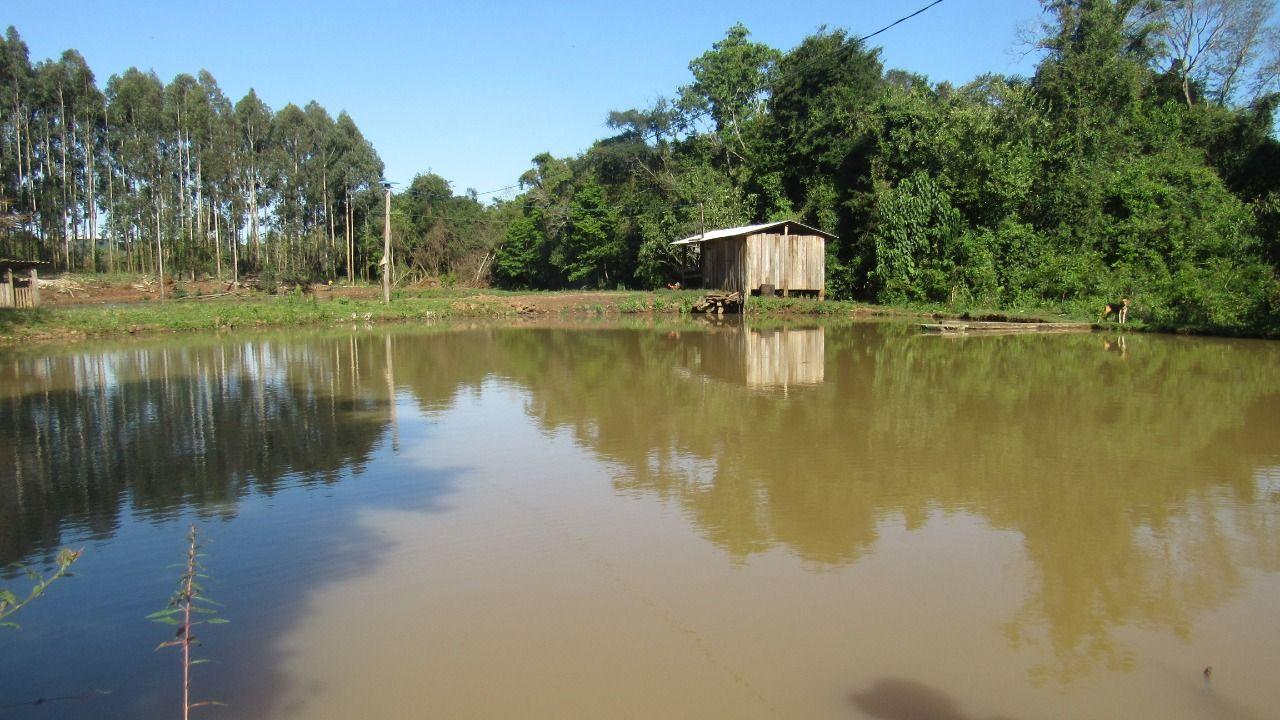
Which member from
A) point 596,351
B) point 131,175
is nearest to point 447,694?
point 596,351

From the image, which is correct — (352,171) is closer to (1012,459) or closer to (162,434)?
(162,434)

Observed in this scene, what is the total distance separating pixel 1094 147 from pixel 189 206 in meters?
47.3

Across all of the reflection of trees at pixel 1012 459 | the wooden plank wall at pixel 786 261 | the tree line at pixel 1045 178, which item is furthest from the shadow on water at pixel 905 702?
the wooden plank wall at pixel 786 261

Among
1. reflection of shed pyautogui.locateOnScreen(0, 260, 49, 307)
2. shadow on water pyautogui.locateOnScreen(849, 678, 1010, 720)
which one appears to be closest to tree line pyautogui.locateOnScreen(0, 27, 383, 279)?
reflection of shed pyautogui.locateOnScreen(0, 260, 49, 307)

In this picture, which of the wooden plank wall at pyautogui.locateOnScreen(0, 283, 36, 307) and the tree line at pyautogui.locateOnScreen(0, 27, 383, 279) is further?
the tree line at pyautogui.locateOnScreen(0, 27, 383, 279)

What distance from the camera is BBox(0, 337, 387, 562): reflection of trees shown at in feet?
23.0

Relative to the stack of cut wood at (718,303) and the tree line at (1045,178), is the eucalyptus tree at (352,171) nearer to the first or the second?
the tree line at (1045,178)

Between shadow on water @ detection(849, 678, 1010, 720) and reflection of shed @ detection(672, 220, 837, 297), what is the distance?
89.5 ft

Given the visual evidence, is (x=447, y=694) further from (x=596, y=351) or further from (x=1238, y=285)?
(x=1238, y=285)

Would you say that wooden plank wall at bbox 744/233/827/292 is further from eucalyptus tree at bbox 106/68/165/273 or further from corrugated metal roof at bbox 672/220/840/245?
eucalyptus tree at bbox 106/68/165/273

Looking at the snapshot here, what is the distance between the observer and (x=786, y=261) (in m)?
31.5

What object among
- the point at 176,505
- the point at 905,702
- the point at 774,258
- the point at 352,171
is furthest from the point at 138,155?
the point at 905,702

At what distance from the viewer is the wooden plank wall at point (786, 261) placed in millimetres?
31141

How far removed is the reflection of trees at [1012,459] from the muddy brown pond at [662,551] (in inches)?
1.8
